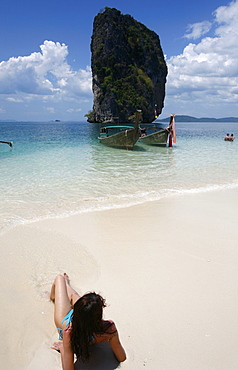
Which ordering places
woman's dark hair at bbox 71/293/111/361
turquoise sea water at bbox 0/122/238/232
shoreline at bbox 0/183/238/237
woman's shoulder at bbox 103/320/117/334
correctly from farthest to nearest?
turquoise sea water at bbox 0/122/238/232, shoreline at bbox 0/183/238/237, woman's shoulder at bbox 103/320/117/334, woman's dark hair at bbox 71/293/111/361

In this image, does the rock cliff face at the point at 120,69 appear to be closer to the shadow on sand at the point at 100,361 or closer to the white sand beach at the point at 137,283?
the white sand beach at the point at 137,283

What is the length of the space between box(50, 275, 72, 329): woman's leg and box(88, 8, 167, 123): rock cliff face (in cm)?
7375

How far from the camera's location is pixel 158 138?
24.2 m

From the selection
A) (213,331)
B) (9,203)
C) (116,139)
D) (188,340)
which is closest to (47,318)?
Result: (188,340)

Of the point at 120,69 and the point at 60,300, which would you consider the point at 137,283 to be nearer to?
the point at 60,300

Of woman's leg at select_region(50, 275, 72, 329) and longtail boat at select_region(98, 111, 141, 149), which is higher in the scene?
longtail boat at select_region(98, 111, 141, 149)

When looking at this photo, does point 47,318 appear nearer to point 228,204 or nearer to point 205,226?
point 205,226

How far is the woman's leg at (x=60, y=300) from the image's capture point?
2.65 meters

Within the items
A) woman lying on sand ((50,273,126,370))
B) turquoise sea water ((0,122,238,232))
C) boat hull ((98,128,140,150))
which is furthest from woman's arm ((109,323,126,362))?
boat hull ((98,128,140,150))

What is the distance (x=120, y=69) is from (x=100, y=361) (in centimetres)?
8688

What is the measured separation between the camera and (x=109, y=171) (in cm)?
1202

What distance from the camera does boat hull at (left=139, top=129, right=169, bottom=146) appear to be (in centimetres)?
2394

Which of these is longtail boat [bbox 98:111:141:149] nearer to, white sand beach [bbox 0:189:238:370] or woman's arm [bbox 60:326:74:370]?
white sand beach [bbox 0:189:238:370]

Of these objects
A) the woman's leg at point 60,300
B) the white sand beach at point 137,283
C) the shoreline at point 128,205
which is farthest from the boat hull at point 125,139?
the woman's leg at point 60,300
